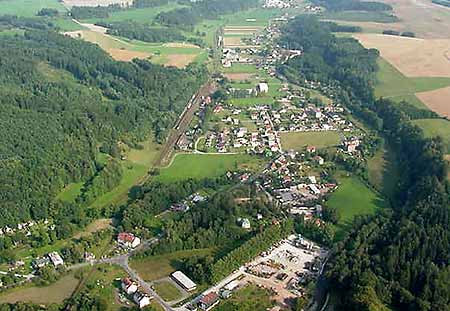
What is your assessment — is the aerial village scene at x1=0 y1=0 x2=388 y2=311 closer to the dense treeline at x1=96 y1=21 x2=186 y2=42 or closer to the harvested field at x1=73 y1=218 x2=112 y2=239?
the harvested field at x1=73 y1=218 x2=112 y2=239

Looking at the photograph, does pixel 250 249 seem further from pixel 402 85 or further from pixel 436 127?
pixel 402 85

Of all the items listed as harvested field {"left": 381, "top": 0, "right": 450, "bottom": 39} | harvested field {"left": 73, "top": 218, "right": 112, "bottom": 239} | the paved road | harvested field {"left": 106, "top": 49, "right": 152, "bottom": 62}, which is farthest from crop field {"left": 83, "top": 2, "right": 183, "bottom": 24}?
harvested field {"left": 73, "top": 218, "right": 112, "bottom": 239}

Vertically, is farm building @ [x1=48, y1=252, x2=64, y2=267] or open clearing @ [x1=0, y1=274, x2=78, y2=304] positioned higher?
farm building @ [x1=48, y1=252, x2=64, y2=267]

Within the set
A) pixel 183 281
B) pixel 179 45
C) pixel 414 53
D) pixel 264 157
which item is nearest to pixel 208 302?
pixel 183 281

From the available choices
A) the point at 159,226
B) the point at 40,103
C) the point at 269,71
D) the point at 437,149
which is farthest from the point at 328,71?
the point at 159,226

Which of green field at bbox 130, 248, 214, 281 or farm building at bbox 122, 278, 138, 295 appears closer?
farm building at bbox 122, 278, 138, 295

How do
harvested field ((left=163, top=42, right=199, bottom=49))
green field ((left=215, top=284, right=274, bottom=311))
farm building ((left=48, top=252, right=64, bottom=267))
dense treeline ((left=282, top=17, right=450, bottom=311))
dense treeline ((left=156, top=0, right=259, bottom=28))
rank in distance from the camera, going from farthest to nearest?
dense treeline ((left=156, top=0, right=259, bottom=28)), harvested field ((left=163, top=42, right=199, bottom=49)), farm building ((left=48, top=252, right=64, bottom=267)), green field ((left=215, top=284, right=274, bottom=311)), dense treeline ((left=282, top=17, right=450, bottom=311))

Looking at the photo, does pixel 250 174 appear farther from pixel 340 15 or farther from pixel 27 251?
pixel 340 15

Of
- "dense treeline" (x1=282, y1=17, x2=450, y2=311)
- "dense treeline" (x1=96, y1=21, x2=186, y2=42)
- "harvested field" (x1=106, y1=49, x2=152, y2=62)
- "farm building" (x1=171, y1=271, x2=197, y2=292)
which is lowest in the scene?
"farm building" (x1=171, y1=271, x2=197, y2=292)

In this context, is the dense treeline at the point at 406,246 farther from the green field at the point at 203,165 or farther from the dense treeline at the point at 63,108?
the dense treeline at the point at 63,108
